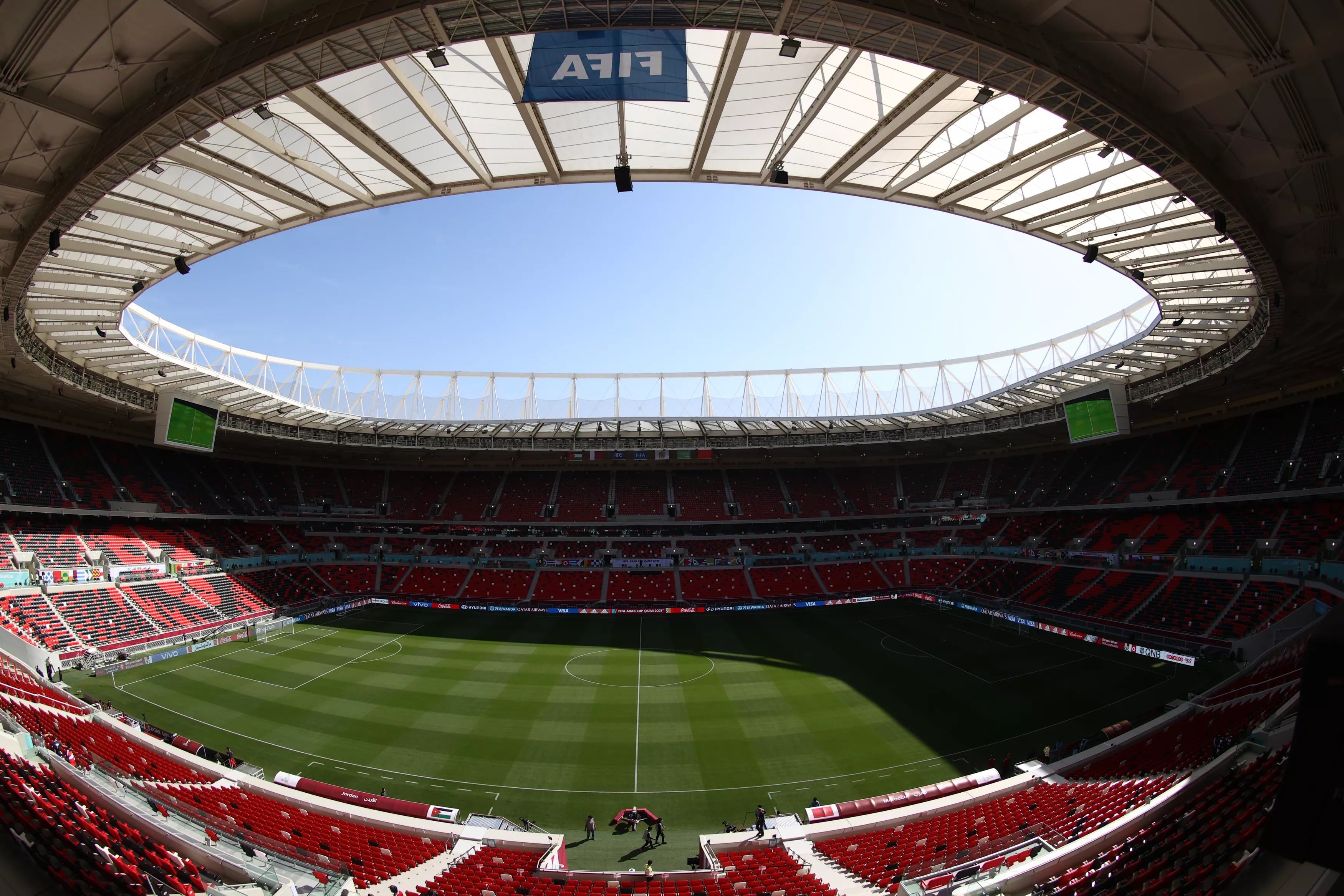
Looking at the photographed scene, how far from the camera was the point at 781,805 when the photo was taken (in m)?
17.1

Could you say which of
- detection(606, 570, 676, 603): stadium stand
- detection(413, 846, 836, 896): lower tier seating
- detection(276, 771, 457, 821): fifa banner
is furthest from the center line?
detection(606, 570, 676, 603): stadium stand

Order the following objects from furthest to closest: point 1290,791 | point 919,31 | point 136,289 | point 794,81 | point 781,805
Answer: point 136,289 < point 781,805 < point 794,81 < point 919,31 < point 1290,791

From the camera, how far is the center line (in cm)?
1909

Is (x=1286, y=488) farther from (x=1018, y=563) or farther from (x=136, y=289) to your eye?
(x=136, y=289)

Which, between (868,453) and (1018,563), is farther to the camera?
(868,453)

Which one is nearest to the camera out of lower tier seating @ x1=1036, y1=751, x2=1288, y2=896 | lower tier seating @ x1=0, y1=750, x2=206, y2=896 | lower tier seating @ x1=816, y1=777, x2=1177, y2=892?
lower tier seating @ x1=1036, y1=751, x2=1288, y2=896

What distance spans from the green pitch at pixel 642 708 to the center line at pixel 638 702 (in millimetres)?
126

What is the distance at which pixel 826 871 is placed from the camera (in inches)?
526

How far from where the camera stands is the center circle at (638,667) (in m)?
27.7

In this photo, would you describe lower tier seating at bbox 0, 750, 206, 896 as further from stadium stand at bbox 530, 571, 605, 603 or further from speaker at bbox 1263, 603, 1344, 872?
stadium stand at bbox 530, 571, 605, 603

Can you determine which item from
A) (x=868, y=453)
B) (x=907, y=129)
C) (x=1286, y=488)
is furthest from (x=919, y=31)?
(x=868, y=453)

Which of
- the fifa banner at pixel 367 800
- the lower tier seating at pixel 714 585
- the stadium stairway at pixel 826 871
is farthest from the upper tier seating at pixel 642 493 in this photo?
the stadium stairway at pixel 826 871

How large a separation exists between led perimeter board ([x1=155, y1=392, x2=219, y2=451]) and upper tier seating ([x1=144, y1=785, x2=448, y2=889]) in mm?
23036

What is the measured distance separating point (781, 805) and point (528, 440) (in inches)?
1496
